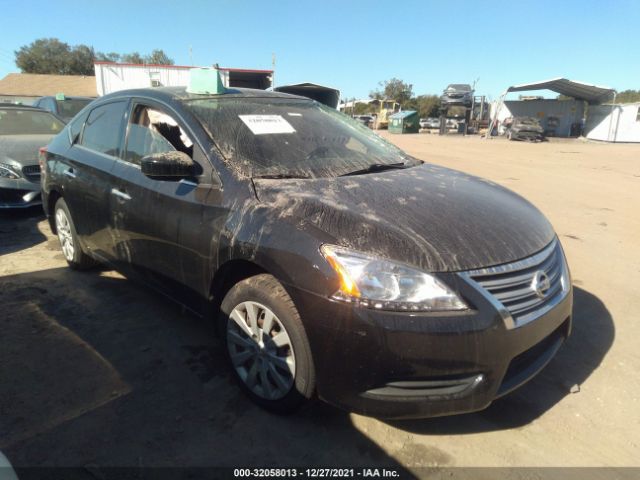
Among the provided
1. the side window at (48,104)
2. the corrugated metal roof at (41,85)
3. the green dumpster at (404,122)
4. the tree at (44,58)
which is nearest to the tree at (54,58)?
the tree at (44,58)

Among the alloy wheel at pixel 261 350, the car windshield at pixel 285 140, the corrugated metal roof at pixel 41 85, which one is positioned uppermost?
the corrugated metal roof at pixel 41 85

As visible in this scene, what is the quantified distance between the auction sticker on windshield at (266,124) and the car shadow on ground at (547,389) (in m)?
1.89

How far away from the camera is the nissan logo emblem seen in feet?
6.76

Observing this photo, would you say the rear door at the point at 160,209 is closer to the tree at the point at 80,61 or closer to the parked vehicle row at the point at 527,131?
the parked vehicle row at the point at 527,131

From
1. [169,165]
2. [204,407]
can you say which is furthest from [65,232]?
[204,407]

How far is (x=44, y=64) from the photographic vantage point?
6575 cm

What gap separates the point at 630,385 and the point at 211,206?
8.72ft

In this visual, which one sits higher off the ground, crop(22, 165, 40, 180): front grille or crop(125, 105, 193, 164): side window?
crop(125, 105, 193, 164): side window

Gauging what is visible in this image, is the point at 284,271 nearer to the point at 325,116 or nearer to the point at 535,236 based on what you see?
the point at 535,236

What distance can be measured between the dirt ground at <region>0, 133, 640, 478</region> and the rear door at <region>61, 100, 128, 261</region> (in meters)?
0.55

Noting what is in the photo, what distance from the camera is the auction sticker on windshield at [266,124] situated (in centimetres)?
282

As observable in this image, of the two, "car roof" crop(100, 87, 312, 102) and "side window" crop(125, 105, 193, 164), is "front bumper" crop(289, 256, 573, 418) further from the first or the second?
"car roof" crop(100, 87, 312, 102)

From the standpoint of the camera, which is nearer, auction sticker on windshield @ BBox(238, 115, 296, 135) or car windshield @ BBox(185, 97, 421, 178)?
car windshield @ BBox(185, 97, 421, 178)

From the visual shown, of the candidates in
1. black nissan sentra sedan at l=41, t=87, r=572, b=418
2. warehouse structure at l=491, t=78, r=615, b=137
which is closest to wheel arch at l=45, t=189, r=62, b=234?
black nissan sentra sedan at l=41, t=87, r=572, b=418
